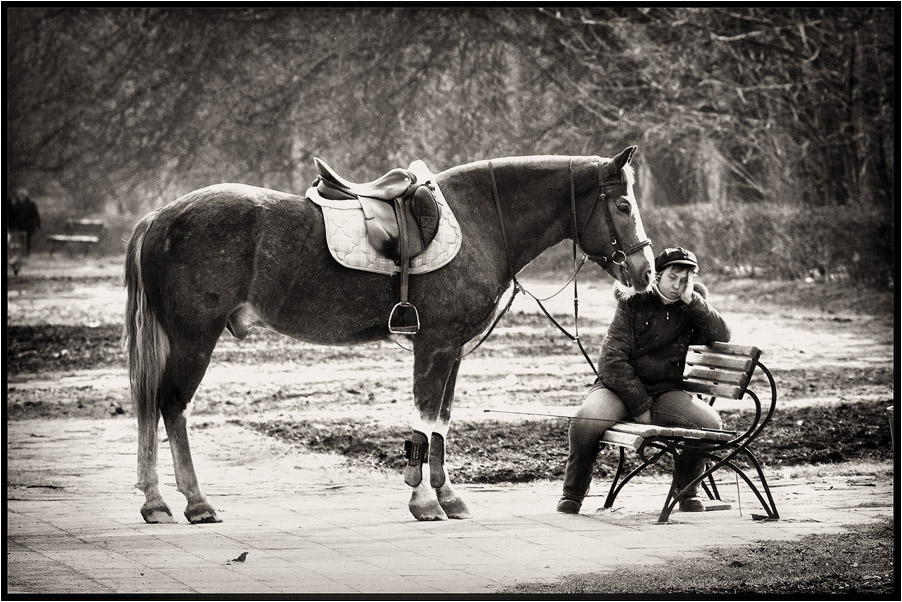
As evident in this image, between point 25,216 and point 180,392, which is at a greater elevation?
point 25,216

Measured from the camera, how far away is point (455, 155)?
60.0 ft

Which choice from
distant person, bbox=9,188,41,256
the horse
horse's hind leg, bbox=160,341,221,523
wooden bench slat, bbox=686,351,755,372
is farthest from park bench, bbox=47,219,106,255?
wooden bench slat, bbox=686,351,755,372

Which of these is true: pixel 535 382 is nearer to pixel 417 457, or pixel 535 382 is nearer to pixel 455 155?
pixel 417 457

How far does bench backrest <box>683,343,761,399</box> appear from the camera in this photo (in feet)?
20.0

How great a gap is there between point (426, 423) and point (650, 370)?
119 cm

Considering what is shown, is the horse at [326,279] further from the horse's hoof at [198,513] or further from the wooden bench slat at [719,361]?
the wooden bench slat at [719,361]

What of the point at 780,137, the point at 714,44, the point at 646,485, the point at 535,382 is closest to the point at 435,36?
the point at 714,44

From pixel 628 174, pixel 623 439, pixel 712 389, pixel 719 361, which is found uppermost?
pixel 628 174

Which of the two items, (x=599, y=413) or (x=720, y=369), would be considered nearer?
(x=599, y=413)

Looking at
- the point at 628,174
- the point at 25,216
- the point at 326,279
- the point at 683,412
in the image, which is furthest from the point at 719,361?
the point at 25,216

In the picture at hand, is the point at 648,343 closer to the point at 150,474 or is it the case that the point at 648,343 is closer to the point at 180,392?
the point at 180,392

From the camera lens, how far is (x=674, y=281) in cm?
615

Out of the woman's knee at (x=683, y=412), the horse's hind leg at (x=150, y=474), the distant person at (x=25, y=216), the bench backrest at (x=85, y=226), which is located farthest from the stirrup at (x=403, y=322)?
the bench backrest at (x=85, y=226)

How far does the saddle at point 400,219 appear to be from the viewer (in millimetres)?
5938
